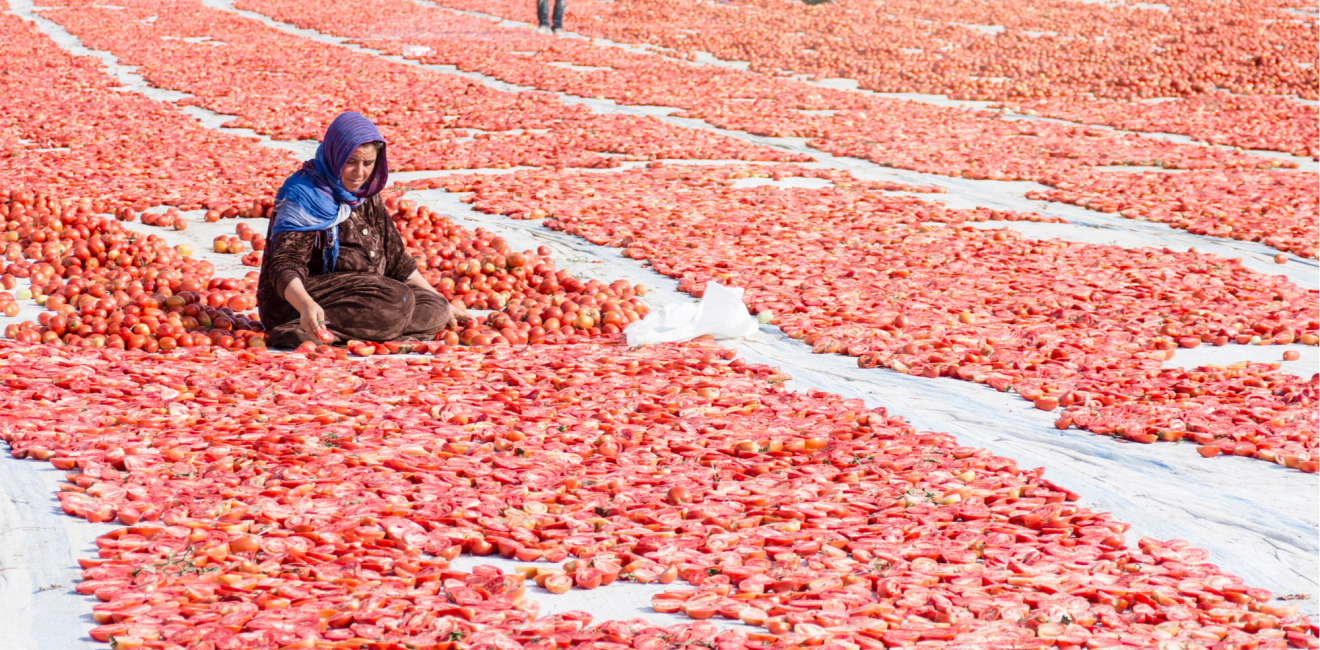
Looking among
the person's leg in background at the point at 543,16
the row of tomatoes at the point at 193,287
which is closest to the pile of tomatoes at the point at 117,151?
the row of tomatoes at the point at 193,287

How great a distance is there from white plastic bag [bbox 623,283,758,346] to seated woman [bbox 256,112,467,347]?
1.25 meters

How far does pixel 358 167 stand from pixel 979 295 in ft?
14.9

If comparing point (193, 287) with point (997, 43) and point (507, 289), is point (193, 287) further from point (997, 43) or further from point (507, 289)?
point (997, 43)

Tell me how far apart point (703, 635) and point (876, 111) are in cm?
1614

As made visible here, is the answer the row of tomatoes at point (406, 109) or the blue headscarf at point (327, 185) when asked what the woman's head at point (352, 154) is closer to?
the blue headscarf at point (327, 185)

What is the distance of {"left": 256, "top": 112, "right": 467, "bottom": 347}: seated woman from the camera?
620cm

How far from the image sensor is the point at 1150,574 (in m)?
4.03

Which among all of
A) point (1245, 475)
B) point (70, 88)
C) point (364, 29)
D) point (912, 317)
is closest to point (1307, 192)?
point (912, 317)

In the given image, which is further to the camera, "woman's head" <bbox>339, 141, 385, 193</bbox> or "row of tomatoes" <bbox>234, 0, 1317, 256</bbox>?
"row of tomatoes" <bbox>234, 0, 1317, 256</bbox>

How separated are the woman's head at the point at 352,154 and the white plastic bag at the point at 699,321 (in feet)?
6.11

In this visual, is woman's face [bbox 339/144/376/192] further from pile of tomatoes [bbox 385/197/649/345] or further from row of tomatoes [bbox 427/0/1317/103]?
row of tomatoes [bbox 427/0/1317/103]

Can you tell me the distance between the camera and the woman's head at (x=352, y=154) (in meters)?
6.15

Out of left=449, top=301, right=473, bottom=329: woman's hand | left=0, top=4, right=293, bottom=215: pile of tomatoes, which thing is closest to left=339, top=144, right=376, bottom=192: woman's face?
left=449, top=301, right=473, bottom=329: woman's hand

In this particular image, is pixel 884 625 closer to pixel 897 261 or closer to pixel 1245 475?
pixel 1245 475
